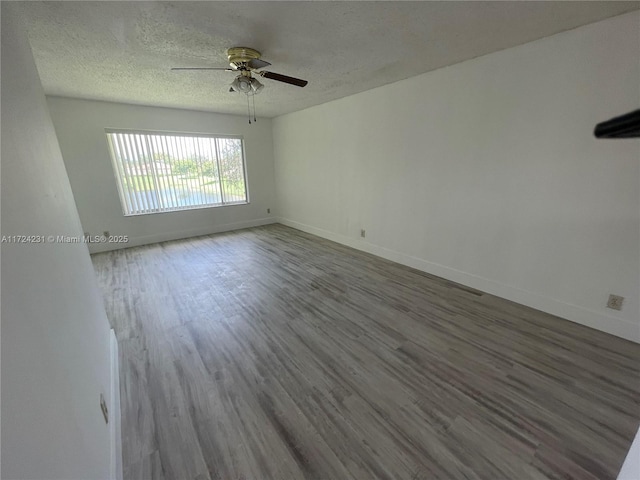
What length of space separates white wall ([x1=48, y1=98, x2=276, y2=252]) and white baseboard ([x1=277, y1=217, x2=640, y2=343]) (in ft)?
10.5

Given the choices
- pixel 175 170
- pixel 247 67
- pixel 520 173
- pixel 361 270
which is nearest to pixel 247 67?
pixel 247 67

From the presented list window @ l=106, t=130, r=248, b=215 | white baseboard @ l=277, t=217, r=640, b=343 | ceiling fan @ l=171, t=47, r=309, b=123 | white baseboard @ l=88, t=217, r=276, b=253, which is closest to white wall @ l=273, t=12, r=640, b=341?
white baseboard @ l=277, t=217, r=640, b=343

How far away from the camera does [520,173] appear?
2432mm

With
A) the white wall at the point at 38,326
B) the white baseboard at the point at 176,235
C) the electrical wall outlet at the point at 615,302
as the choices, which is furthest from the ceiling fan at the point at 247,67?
the white baseboard at the point at 176,235

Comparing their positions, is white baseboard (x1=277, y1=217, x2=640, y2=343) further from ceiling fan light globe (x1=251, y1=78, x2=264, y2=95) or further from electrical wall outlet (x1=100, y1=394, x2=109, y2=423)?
electrical wall outlet (x1=100, y1=394, x2=109, y2=423)

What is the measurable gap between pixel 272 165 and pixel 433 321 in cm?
483

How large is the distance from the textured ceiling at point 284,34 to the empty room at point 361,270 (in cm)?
2

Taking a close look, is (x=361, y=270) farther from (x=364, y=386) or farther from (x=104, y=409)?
(x=104, y=409)

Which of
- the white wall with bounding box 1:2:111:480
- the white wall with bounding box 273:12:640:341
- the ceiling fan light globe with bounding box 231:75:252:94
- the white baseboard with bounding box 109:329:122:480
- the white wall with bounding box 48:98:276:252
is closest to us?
the white wall with bounding box 1:2:111:480

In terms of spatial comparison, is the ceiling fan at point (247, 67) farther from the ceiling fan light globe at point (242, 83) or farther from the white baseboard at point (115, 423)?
the white baseboard at point (115, 423)

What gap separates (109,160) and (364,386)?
4875 mm

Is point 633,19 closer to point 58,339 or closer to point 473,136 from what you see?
point 473,136

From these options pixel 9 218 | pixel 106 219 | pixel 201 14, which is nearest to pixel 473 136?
pixel 201 14

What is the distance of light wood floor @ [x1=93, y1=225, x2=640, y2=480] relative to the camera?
127cm
